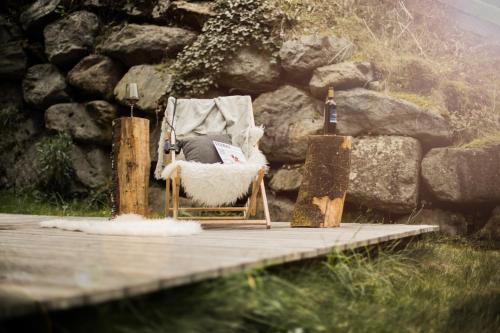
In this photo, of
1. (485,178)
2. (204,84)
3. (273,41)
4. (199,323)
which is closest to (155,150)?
(204,84)

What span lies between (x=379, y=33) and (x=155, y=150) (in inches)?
104

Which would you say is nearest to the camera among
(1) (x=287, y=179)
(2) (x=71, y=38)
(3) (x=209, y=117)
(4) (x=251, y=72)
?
(3) (x=209, y=117)

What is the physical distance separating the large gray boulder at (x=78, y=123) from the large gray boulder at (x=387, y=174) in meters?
2.92

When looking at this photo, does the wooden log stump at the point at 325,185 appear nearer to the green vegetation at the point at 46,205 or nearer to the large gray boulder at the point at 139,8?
the green vegetation at the point at 46,205

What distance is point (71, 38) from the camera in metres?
6.03

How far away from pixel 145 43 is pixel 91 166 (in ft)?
5.00

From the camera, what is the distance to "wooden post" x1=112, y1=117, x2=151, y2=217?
11.3 feet

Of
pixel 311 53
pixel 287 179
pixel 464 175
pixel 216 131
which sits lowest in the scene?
pixel 287 179

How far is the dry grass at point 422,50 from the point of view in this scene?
14.5 ft

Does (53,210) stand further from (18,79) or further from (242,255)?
(242,255)

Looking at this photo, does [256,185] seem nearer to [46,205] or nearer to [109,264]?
[109,264]

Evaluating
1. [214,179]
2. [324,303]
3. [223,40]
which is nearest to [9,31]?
[223,40]

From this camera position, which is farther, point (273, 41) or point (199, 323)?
point (273, 41)

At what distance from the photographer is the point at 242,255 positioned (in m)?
1.69
